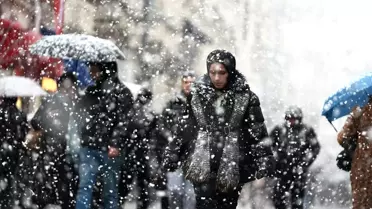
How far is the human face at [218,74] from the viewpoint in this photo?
671 cm

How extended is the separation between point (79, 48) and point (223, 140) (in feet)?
11.1

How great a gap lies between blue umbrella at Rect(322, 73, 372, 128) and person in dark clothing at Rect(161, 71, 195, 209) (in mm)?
2549

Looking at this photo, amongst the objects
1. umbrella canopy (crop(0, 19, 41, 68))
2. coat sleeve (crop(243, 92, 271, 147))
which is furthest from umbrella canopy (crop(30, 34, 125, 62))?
umbrella canopy (crop(0, 19, 41, 68))

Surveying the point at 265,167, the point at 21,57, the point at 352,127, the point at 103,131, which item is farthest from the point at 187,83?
the point at 21,57

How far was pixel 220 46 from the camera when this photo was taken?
31516mm

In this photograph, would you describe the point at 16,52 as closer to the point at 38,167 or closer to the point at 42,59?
the point at 42,59

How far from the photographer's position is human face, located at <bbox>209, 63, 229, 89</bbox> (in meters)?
6.71

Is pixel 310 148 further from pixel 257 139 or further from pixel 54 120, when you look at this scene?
pixel 257 139

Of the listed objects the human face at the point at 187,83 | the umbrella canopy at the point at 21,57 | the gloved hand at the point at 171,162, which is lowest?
the gloved hand at the point at 171,162

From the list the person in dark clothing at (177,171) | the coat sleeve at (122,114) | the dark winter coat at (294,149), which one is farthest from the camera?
the dark winter coat at (294,149)

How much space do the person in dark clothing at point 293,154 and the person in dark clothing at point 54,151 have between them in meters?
2.92

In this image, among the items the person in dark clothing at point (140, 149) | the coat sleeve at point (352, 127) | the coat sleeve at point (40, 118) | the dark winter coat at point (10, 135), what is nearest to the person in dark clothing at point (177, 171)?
the person in dark clothing at point (140, 149)

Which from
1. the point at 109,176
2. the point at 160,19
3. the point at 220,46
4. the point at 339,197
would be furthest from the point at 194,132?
the point at 220,46

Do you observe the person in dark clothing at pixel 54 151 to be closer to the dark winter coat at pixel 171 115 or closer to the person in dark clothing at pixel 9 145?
the person in dark clothing at pixel 9 145
